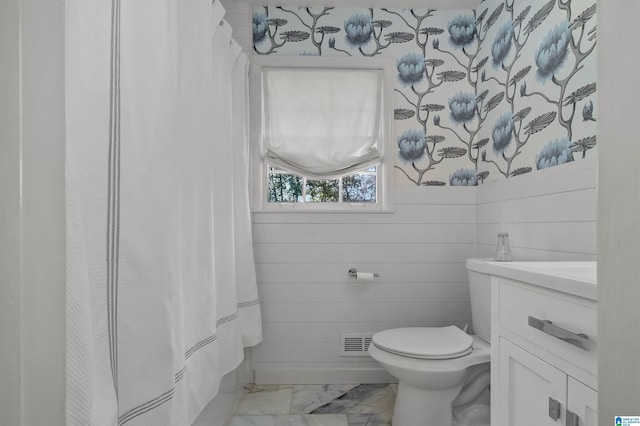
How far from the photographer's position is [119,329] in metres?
0.81

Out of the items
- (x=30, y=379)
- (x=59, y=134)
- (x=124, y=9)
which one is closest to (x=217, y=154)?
(x=124, y=9)

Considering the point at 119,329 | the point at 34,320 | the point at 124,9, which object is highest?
the point at 124,9

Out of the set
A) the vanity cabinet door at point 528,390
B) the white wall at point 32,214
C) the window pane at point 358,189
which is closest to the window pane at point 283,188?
the window pane at point 358,189

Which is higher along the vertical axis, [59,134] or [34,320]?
[59,134]

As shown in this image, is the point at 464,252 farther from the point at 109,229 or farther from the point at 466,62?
the point at 109,229

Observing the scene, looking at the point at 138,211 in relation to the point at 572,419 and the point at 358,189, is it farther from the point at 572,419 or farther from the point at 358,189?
the point at 358,189

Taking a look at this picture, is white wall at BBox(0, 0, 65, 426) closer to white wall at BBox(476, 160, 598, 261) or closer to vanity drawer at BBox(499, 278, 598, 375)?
vanity drawer at BBox(499, 278, 598, 375)

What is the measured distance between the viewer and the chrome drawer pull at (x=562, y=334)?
0.78 m

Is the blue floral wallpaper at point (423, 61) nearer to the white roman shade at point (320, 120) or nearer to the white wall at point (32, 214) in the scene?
the white roman shade at point (320, 120)

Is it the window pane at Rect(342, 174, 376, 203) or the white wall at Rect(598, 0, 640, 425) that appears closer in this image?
the white wall at Rect(598, 0, 640, 425)

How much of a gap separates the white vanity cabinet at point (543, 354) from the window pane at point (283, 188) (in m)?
1.51

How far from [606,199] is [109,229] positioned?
0.81 meters

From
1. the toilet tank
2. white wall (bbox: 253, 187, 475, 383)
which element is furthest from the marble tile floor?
the toilet tank

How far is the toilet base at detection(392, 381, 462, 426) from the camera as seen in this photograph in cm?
173
